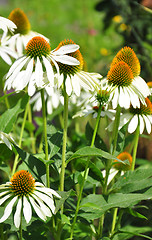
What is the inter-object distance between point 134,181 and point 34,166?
231 mm

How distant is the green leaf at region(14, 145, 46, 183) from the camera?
696 mm

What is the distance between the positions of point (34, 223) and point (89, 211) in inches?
4.9

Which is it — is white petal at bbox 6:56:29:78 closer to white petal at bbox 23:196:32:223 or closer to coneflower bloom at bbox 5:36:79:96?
coneflower bloom at bbox 5:36:79:96

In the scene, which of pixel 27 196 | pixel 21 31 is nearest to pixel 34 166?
pixel 27 196

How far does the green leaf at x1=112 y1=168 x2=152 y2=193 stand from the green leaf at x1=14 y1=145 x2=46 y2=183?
0.57 feet

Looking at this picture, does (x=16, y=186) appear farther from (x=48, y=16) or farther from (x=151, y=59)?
(x=48, y=16)

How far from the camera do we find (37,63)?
0.62 meters

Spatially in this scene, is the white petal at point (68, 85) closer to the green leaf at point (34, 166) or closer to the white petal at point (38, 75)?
the white petal at point (38, 75)

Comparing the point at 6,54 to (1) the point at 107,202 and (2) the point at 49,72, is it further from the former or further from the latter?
(1) the point at 107,202

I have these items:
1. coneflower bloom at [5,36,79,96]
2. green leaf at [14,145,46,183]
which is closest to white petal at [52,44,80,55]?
coneflower bloom at [5,36,79,96]

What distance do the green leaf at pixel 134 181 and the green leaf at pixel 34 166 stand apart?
6.8 inches

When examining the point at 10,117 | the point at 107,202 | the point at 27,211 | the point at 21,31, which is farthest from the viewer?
the point at 21,31

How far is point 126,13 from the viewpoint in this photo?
6.13 ft

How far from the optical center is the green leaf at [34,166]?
696 mm
